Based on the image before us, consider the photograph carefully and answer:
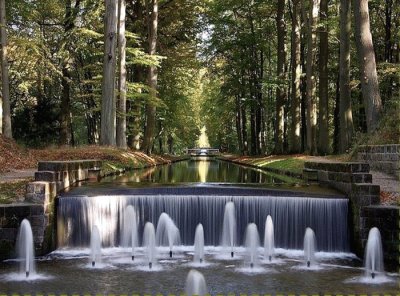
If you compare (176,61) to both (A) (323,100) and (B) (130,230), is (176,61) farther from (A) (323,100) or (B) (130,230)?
(B) (130,230)

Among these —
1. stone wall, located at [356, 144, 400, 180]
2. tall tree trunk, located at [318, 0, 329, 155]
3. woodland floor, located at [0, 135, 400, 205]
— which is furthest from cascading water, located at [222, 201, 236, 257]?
tall tree trunk, located at [318, 0, 329, 155]

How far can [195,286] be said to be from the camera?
25.0ft

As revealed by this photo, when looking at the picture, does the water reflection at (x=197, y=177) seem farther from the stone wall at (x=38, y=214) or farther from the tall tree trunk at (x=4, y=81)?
the tall tree trunk at (x=4, y=81)

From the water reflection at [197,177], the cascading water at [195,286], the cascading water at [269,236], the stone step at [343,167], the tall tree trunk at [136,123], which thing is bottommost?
the cascading water at [195,286]

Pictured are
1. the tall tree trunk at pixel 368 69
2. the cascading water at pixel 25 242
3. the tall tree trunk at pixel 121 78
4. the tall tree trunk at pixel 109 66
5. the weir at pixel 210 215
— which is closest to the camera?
the cascading water at pixel 25 242

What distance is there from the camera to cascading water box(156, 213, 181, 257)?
11561 millimetres

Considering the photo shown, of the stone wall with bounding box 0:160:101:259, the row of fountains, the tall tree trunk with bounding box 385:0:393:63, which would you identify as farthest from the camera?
the tall tree trunk with bounding box 385:0:393:63

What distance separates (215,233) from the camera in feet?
38.6

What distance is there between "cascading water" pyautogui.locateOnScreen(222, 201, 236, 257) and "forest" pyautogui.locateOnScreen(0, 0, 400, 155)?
22.5ft

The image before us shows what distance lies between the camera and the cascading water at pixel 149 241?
1042cm

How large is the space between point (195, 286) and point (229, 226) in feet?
13.6

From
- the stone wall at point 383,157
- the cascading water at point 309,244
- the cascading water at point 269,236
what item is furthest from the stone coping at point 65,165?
the stone wall at point 383,157

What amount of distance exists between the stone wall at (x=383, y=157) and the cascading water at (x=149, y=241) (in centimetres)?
724

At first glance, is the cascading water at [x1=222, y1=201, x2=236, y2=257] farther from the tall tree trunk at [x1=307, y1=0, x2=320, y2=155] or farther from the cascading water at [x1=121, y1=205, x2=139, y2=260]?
the tall tree trunk at [x1=307, y1=0, x2=320, y2=155]
